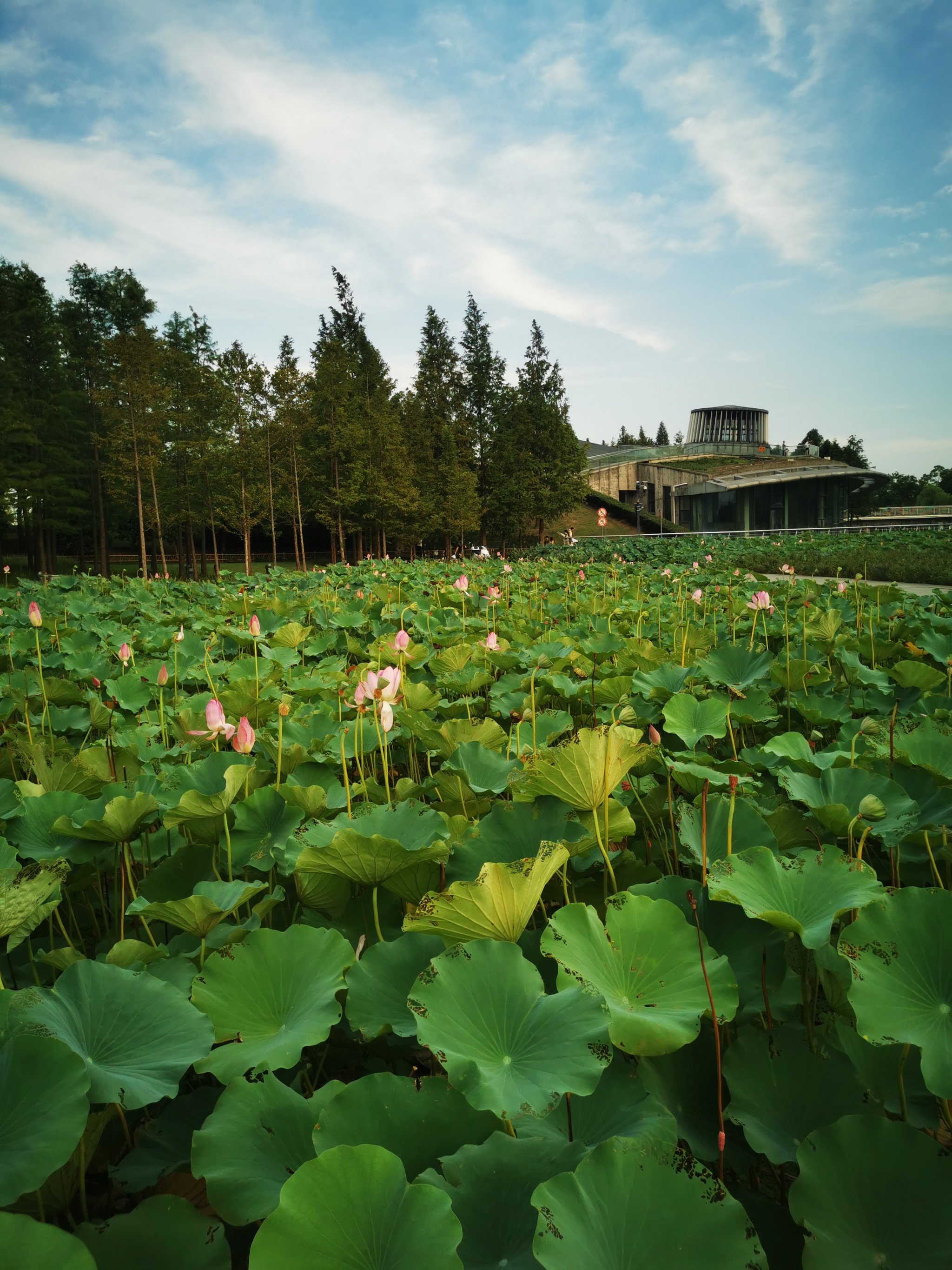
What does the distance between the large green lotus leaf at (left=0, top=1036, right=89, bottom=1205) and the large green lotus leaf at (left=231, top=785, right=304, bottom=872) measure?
58 cm

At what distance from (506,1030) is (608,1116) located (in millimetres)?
121

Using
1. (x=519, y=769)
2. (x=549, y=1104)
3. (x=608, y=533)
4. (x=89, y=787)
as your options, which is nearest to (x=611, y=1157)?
(x=549, y=1104)

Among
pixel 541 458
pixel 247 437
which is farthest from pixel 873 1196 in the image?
pixel 541 458

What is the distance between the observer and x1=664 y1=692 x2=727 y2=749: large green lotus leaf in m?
1.56

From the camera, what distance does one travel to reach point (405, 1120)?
0.62 meters

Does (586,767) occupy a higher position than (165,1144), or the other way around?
(586,767)

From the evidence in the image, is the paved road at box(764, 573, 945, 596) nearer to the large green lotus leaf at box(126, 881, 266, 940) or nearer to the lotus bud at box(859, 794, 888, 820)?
the lotus bud at box(859, 794, 888, 820)

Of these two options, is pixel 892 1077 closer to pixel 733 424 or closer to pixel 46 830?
Answer: pixel 46 830

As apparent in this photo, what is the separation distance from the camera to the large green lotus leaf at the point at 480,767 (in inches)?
55.3

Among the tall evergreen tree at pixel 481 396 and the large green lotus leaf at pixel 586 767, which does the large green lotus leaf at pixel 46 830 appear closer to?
the large green lotus leaf at pixel 586 767

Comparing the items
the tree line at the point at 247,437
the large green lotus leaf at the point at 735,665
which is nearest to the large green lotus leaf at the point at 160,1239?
the large green lotus leaf at the point at 735,665

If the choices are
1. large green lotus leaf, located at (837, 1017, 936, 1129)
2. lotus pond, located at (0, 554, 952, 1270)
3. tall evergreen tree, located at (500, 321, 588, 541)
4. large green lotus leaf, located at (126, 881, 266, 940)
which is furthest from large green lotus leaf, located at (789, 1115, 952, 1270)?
tall evergreen tree, located at (500, 321, 588, 541)

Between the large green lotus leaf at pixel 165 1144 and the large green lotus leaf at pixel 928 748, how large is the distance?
1.17 m

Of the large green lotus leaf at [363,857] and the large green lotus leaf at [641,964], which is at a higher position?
the large green lotus leaf at [363,857]
